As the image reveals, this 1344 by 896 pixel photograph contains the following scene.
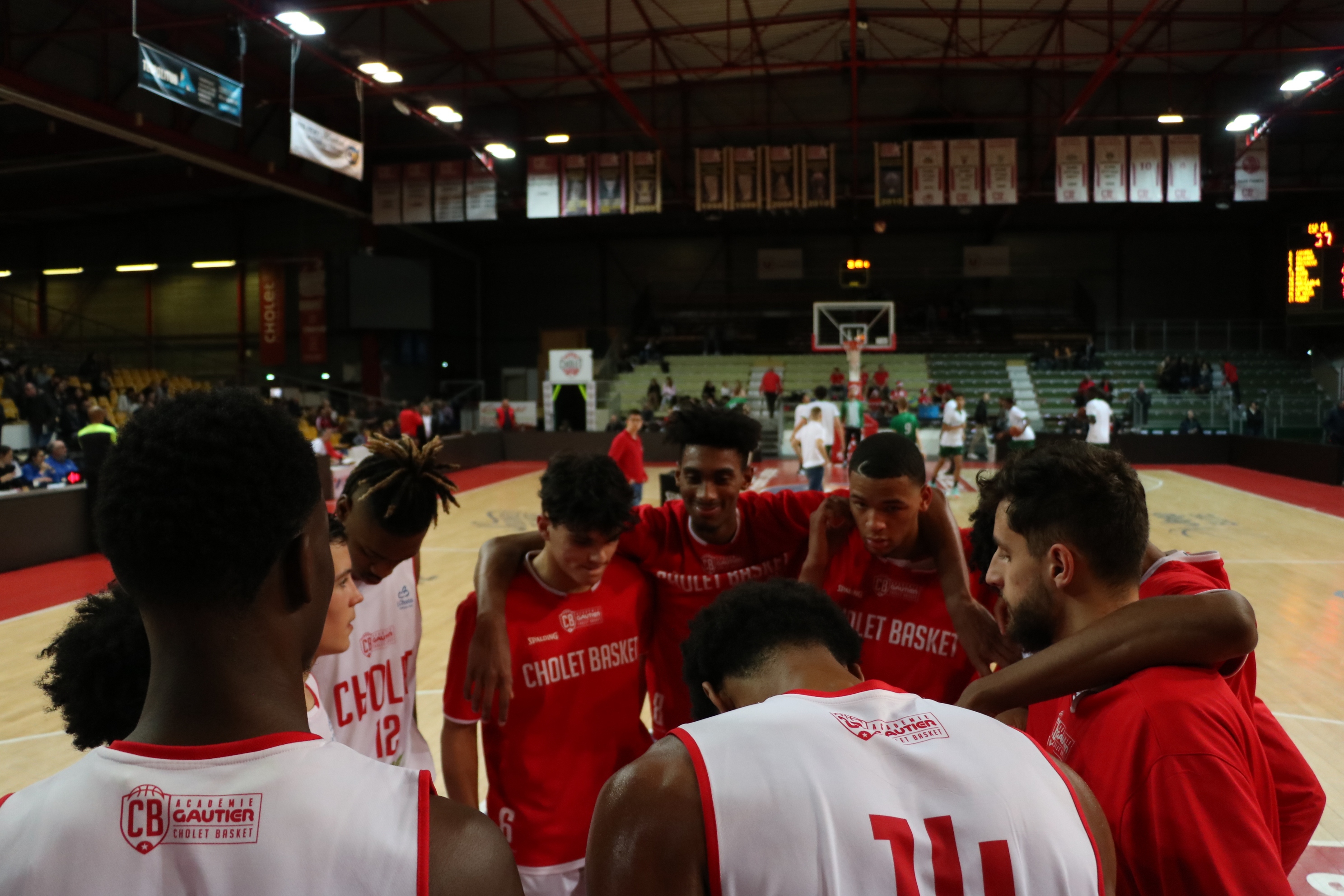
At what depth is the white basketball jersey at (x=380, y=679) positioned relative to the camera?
253 centimetres

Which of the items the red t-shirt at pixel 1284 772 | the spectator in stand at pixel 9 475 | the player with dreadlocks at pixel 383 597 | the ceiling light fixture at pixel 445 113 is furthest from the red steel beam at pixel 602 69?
the red t-shirt at pixel 1284 772

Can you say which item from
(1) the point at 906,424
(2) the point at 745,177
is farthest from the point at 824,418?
(2) the point at 745,177

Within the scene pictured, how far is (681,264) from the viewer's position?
30.6 meters

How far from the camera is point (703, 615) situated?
1.59 metres

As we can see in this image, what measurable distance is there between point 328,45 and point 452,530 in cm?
1121

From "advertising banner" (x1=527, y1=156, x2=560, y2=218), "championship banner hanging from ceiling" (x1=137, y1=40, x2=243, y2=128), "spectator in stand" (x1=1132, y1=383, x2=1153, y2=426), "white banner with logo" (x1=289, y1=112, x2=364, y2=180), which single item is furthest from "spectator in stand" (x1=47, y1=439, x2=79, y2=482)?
"spectator in stand" (x1=1132, y1=383, x2=1153, y2=426)

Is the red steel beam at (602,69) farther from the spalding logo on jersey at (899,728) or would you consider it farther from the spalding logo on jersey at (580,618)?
the spalding logo on jersey at (899,728)

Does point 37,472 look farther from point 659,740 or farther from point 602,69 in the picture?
point 659,740

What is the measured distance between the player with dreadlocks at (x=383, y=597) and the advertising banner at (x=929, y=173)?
17879 mm

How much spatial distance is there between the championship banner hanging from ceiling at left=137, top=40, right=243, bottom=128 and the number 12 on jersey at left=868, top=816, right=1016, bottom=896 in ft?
40.9

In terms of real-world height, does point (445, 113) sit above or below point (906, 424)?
above

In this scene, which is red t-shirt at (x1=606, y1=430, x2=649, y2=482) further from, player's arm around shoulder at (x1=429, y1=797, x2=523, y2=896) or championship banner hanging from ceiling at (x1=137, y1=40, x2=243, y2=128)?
player's arm around shoulder at (x1=429, y1=797, x2=523, y2=896)

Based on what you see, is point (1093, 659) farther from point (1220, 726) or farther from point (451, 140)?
point (451, 140)

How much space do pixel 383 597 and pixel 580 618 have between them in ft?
2.15
